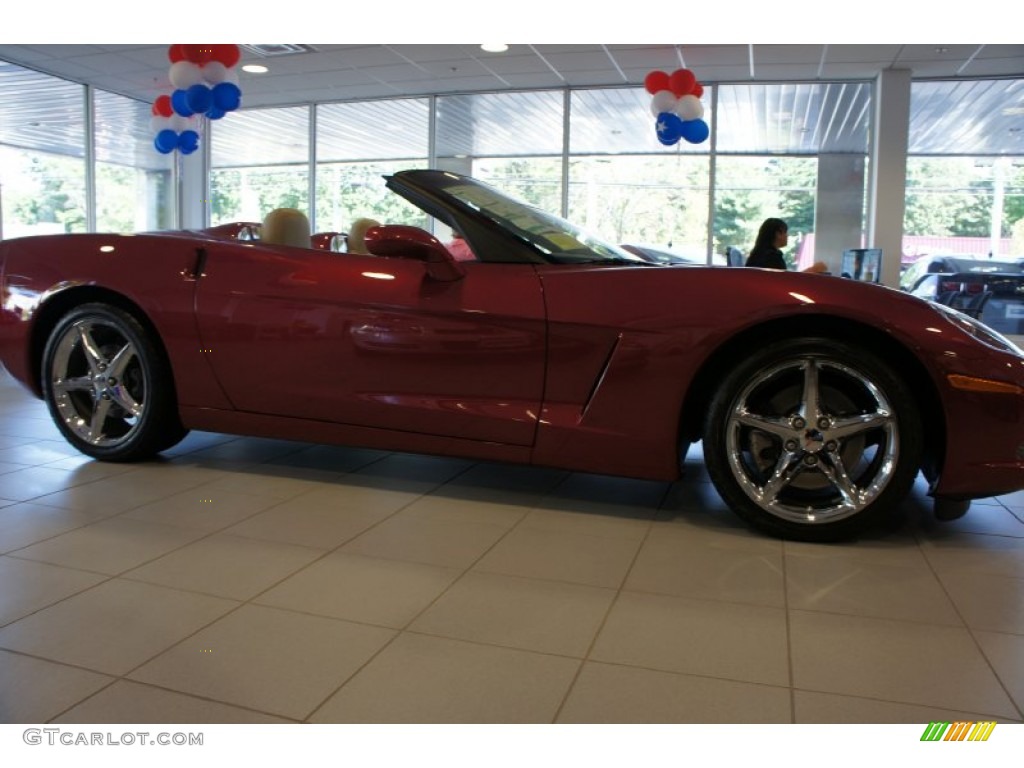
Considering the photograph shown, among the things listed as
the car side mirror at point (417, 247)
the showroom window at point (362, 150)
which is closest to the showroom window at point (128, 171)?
the showroom window at point (362, 150)

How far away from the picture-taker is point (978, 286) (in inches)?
395

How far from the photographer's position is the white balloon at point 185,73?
8000 millimetres

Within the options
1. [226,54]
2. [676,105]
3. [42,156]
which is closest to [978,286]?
[676,105]

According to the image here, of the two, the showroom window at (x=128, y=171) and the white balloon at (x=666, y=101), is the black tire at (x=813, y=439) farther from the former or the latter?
the showroom window at (x=128, y=171)

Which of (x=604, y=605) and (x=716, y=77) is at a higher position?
(x=716, y=77)

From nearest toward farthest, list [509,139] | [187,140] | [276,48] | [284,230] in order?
[284,230]
[276,48]
[187,140]
[509,139]

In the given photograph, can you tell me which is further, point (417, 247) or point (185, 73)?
point (185, 73)

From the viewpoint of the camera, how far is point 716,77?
→ 32.2 ft

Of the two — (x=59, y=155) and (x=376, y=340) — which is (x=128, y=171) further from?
(x=376, y=340)

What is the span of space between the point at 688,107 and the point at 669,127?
283 mm

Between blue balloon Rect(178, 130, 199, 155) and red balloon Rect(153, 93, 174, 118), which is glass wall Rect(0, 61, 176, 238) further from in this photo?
blue balloon Rect(178, 130, 199, 155)
